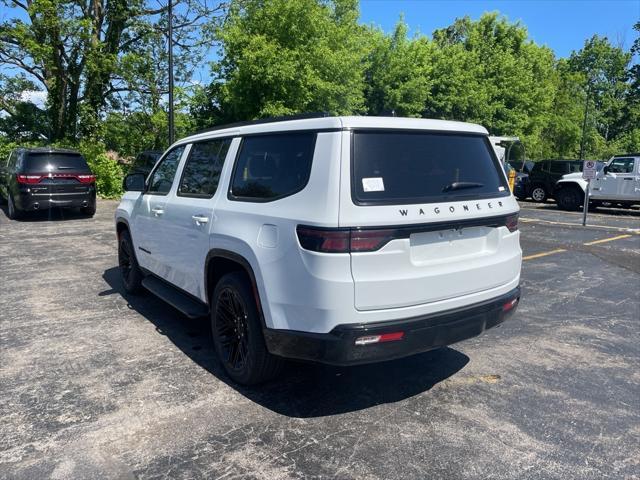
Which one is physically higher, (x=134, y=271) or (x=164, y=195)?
(x=164, y=195)

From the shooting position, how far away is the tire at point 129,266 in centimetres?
574

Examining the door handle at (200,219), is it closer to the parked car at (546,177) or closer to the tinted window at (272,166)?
the tinted window at (272,166)

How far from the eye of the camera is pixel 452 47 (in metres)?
31.6

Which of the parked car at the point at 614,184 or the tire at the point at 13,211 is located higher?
the parked car at the point at 614,184

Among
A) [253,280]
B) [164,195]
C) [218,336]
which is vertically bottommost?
[218,336]

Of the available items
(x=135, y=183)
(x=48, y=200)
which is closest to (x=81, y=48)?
(x=48, y=200)

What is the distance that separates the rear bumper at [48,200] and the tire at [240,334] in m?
10.3

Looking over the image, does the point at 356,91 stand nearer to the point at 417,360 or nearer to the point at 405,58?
the point at 405,58

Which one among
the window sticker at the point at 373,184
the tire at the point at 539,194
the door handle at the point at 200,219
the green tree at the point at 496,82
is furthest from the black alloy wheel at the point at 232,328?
the green tree at the point at 496,82

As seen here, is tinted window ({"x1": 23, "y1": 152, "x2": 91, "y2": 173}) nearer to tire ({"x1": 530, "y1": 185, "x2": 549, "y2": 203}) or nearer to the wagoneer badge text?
the wagoneer badge text

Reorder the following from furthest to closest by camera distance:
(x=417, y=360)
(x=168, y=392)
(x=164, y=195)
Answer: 1. (x=164, y=195)
2. (x=417, y=360)
3. (x=168, y=392)

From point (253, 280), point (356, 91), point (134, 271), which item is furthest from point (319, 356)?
point (356, 91)

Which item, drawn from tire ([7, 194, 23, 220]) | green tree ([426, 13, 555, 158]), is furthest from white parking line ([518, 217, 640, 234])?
green tree ([426, 13, 555, 158])

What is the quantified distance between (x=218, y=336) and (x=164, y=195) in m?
1.65
